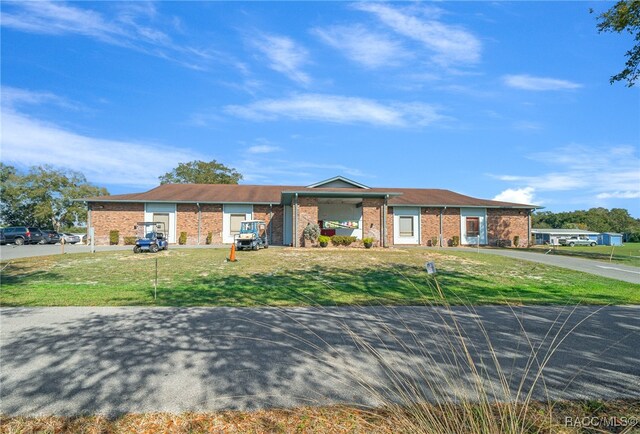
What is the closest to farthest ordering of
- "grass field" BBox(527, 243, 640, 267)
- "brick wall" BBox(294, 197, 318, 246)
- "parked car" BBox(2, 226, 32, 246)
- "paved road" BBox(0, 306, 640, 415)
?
"paved road" BBox(0, 306, 640, 415) < "grass field" BBox(527, 243, 640, 267) < "brick wall" BBox(294, 197, 318, 246) < "parked car" BBox(2, 226, 32, 246)

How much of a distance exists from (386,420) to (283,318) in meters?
3.82

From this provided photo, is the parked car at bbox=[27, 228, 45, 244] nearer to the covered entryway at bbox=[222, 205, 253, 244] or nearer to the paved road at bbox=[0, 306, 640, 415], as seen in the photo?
the covered entryway at bbox=[222, 205, 253, 244]

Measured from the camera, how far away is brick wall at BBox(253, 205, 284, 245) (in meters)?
29.2

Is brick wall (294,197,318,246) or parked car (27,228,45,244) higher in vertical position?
brick wall (294,197,318,246)

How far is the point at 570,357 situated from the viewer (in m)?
4.24

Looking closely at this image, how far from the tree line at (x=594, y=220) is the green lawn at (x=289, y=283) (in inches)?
2871

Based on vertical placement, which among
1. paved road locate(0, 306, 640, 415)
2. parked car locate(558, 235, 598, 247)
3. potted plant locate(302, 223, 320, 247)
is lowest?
parked car locate(558, 235, 598, 247)

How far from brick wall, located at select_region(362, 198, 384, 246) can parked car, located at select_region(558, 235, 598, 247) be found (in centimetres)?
4016

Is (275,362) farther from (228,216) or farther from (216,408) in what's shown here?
(228,216)

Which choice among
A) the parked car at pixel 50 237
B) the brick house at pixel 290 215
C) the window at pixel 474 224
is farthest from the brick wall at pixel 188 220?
the window at pixel 474 224

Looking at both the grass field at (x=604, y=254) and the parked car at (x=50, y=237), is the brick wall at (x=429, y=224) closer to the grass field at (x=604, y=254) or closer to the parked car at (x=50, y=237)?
the grass field at (x=604, y=254)

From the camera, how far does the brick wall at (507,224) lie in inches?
1212


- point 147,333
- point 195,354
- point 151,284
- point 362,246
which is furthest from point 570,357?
point 362,246

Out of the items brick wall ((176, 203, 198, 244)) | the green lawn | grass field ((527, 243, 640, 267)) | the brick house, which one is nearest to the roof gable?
the brick house
